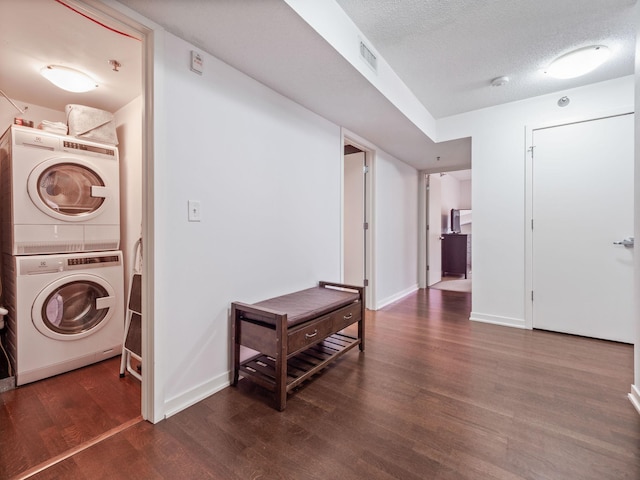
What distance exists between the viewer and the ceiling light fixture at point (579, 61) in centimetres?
222

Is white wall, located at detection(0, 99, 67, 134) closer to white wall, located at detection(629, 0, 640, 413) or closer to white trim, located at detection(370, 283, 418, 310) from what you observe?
white trim, located at detection(370, 283, 418, 310)

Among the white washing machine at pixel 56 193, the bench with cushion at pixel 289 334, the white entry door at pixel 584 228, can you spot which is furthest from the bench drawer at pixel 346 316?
the white entry door at pixel 584 228

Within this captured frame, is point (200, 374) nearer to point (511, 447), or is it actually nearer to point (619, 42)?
point (511, 447)

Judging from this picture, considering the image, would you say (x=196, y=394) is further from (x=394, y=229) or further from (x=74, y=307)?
(x=394, y=229)

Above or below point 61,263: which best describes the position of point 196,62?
above

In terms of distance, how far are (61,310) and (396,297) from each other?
12.3 ft

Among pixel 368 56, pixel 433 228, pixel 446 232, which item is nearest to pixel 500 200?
pixel 368 56

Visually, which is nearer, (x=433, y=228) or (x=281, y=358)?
(x=281, y=358)

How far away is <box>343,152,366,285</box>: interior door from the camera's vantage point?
3812 mm

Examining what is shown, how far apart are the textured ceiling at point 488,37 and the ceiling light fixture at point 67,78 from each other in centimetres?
190

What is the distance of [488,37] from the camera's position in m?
2.09

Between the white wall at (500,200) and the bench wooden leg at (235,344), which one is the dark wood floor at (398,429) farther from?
the white wall at (500,200)

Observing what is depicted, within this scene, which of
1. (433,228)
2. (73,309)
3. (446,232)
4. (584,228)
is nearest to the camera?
(73,309)

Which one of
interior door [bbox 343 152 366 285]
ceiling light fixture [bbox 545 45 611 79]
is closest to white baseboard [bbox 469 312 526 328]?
interior door [bbox 343 152 366 285]
